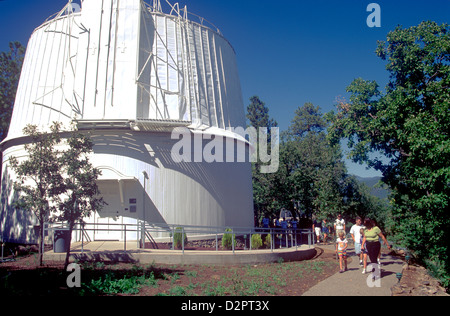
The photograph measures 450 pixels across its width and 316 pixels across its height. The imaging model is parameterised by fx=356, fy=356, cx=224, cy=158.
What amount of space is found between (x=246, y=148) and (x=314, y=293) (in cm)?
1266

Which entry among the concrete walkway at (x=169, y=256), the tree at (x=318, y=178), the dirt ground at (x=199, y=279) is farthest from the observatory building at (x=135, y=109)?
the tree at (x=318, y=178)

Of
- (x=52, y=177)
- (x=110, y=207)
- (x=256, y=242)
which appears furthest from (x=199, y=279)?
(x=110, y=207)

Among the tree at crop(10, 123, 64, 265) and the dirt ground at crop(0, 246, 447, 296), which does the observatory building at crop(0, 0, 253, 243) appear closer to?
the tree at crop(10, 123, 64, 265)

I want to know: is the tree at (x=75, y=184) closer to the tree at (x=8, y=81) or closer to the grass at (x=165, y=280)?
the grass at (x=165, y=280)

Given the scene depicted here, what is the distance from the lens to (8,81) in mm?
27750

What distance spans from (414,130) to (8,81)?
28633 mm

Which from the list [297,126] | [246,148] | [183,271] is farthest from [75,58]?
[297,126]

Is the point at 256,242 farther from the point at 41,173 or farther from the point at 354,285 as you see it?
the point at 41,173

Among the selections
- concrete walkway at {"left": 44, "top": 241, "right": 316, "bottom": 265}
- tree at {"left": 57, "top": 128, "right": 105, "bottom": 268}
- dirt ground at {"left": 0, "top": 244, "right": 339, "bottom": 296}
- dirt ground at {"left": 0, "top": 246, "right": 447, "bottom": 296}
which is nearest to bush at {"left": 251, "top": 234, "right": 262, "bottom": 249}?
concrete walkway at {"left": 44, "top": 241, "right": 316, "bottom": 265}

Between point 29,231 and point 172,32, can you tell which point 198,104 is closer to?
point 172,32

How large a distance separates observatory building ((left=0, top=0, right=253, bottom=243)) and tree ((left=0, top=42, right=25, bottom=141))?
9.13m

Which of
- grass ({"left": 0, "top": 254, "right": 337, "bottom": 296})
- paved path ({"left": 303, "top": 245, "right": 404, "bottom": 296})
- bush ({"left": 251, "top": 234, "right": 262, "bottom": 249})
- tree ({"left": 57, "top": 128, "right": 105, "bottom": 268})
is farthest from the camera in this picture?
bush ({"left": 251, "top": 234, "right": 262, "bottom": 249})

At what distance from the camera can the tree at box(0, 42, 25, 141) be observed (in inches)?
1046
